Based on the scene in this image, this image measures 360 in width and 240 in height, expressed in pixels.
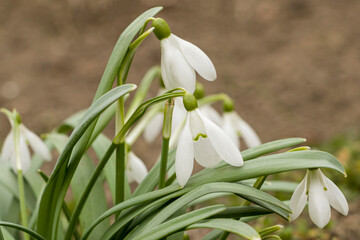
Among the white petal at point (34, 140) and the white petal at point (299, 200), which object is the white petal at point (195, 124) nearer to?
the white petal at point (299, 200)

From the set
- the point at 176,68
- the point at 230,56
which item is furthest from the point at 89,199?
the point at 230,56

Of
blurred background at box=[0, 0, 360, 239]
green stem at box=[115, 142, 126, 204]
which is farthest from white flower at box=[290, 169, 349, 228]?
blurred background at box=[0, 0, 360, 239]

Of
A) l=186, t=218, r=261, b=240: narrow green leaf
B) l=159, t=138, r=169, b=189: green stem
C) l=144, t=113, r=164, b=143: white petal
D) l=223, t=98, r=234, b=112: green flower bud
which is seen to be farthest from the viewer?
l=144, t=113, r=164, b=143: white petal

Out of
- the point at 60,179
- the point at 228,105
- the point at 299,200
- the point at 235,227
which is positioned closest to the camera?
the point at 235,227

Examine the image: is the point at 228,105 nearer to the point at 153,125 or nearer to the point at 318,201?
the point at 153,125

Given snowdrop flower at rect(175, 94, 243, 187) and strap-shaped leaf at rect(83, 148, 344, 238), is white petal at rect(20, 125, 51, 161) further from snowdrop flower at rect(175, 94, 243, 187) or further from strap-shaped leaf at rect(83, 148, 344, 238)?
snowdrop flower at rect(175, 94, 243, 187)

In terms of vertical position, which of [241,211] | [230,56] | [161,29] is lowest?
[241,211]

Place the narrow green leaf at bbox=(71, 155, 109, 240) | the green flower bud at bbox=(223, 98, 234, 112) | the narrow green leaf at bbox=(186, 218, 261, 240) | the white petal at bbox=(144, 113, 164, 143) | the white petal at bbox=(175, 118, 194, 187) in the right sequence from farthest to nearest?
the white petal at bbox=(144, 113, 164, 143) → the green flower bud at bbox=(223, 98, 234, 112) → the narrow green leaf at bbox=(71, 155, 109, 240) → the white petal at bbox=(175, 118, 194, 187) → the narrow green leaf at bbox=(186, 218, 261, 240)
